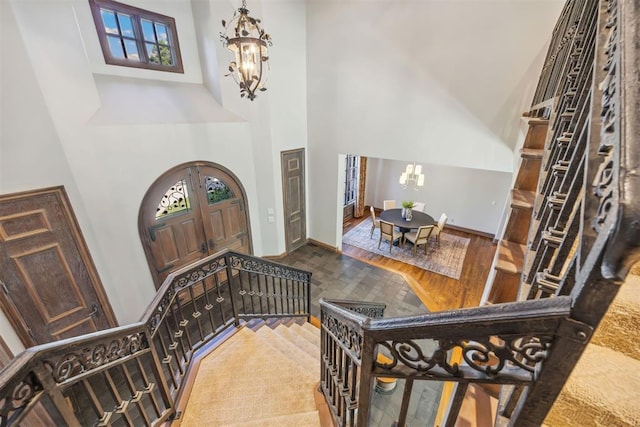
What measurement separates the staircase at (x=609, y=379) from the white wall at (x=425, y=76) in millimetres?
2965

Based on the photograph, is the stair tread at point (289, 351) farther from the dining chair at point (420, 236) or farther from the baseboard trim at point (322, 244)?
the dining chair at point (420, 236)

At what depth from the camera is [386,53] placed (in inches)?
151

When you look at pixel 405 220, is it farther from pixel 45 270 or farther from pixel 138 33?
pixel 45 270

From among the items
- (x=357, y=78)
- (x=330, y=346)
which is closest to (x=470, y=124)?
(x=357, y=78)

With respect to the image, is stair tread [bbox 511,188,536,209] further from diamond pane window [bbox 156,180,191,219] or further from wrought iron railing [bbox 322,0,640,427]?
diamond pane window [bbox 156,180,191,219]

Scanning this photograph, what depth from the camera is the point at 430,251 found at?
6172mm

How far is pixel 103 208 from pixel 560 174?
12.9 feet

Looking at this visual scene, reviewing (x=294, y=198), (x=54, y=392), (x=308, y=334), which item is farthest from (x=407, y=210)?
(x=54, y=392)

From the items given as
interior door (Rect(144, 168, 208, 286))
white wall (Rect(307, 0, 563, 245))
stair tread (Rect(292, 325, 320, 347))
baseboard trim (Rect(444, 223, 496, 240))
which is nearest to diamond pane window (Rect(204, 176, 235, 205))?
interior door (Rect(144, 168, 208, 286))

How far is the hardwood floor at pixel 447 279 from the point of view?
14.5 ft

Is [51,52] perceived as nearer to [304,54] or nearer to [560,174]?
[304,54]

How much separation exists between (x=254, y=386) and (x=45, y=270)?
2514 millimetres

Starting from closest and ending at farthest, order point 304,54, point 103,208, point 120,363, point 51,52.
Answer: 1. point 120,363
2. point 51,52
3. point 103,208
4. point 304,54

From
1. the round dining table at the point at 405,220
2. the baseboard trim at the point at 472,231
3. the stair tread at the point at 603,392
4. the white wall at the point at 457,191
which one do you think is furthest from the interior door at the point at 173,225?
the baseboard trim at the point at 472,231
